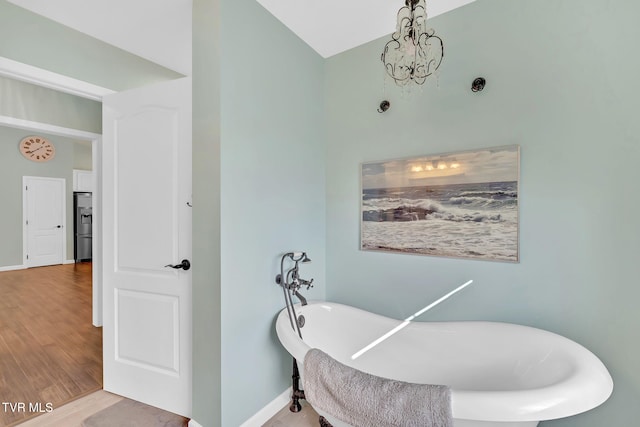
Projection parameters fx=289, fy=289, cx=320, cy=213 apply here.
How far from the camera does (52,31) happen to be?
1997 mm

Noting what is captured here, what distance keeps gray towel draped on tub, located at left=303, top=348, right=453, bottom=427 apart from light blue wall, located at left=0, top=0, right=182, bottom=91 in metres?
2.53

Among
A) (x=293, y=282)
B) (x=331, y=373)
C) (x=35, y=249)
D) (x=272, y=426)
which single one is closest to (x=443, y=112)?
(x=293, y=282)

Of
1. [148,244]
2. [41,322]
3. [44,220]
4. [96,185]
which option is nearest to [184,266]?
[148,244]

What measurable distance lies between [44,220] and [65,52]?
20.3ft

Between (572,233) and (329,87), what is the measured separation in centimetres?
197

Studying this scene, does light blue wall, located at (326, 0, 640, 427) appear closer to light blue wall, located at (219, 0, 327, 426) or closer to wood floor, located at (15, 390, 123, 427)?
light blue wall, located at (219, 0, 327, 426)

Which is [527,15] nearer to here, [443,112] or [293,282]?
[443,112]

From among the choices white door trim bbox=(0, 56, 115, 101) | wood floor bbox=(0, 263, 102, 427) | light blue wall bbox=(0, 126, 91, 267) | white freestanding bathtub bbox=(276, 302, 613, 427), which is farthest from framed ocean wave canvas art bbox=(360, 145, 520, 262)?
light blue wall bbox=(0, 126, 91, 267)

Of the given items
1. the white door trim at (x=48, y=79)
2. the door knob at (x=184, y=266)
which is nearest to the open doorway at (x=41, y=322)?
the white door trim at (x=48, y=79)

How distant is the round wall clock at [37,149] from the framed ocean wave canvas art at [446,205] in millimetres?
7409

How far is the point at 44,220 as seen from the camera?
6363mm

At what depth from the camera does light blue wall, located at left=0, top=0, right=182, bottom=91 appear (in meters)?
1.82

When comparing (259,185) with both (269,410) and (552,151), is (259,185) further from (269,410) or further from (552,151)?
(552,151)

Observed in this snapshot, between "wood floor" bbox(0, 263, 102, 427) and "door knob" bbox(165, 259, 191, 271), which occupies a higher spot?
"door knob" bbox(165, 259, 191, 271)
